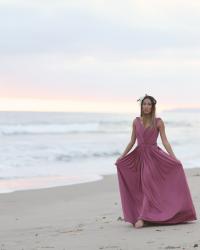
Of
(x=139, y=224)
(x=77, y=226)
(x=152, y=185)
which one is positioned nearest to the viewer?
(x=139, y=224)

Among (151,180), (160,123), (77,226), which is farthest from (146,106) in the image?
(77,226)

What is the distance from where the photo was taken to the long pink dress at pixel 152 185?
278 inches

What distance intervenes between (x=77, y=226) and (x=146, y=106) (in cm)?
174

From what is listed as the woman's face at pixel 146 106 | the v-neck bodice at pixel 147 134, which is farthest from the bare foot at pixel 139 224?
the woman's face at pixel 146 106

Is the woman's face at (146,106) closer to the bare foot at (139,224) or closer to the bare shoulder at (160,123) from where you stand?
the bare shoulder at (160,123)

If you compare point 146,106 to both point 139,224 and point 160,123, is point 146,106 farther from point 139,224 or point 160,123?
point 139,224

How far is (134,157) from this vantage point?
7.28 metres

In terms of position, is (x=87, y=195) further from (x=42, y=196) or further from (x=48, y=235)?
(x=48, y=235)

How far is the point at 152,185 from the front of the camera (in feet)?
23.3

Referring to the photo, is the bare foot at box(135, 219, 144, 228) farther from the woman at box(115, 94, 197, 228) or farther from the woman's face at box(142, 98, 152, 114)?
the woman's face at box(142, 98, 152, 114)

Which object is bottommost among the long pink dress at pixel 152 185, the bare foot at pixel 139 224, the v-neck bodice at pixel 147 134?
the bare foot at pixel 139 224

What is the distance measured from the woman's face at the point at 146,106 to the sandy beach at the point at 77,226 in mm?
1335

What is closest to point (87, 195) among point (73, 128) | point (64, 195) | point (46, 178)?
point (64, 195)

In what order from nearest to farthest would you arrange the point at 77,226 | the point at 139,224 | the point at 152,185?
the point at 139,224 < the point at 152,185 < the point at 77,226
